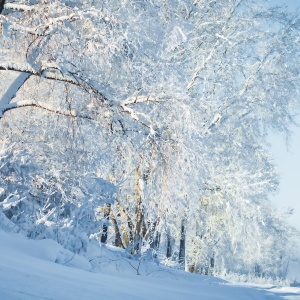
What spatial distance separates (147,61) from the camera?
545 cm

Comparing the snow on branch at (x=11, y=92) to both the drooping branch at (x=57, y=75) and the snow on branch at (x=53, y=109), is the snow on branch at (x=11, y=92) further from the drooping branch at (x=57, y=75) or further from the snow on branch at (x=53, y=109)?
the drooping branch at (x=57, y=75)

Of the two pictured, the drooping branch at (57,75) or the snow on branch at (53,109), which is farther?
the snow on branch at (53,109)

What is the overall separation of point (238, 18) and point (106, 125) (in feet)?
21.0

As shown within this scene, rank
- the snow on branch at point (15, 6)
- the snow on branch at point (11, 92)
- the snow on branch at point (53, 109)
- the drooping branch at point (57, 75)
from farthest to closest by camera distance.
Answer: the snow on branch at point (11, 92), the snow on branch at point (53, 109), the snow on branch at point (15, 6), the drooping branch at point (57, 75)

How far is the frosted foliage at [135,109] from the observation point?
4.53 m

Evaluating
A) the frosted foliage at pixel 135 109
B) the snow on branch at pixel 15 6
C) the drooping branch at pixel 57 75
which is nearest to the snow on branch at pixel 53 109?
the frosted foliage at pixel 135 109

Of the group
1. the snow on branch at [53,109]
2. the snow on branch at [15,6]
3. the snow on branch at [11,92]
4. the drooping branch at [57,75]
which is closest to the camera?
the drooping branch at [57,75]

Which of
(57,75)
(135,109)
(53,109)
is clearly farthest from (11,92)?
(135,109)

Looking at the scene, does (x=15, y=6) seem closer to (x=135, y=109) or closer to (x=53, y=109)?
(x=53, y=109)

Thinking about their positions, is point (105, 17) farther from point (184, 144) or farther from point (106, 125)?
point (184, 144)

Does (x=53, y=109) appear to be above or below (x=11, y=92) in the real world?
below

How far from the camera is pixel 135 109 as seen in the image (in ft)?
21.4

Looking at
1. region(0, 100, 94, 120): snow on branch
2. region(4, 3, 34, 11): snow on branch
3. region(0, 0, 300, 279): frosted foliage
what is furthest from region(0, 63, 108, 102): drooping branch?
region(4, 3, 34, 11): snow on branch

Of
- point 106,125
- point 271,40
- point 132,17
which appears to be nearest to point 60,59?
point 106,125
